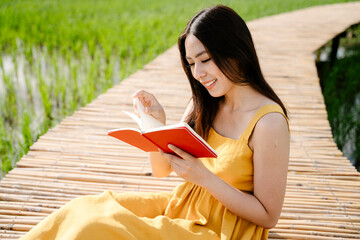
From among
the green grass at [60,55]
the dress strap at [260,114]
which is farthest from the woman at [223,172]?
the green grass at [60,55]

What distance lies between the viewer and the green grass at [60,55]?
3.71m

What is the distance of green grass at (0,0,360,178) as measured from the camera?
146 inches

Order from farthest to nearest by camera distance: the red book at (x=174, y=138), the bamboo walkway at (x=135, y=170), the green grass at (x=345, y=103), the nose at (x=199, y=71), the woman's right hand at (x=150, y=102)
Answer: the green grass at (x=345, y=103)
the bamboo walkway at (x=135, y=170)
the woman's right hand at (x=150, y=102)
the nose at (x=199, y=71)
the red book at (x=174, y=138)

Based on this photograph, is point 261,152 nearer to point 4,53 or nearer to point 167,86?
point 167,86

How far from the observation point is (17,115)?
3719 mm

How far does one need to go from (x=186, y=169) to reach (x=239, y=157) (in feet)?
0.66

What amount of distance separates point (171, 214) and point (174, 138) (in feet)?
1.41

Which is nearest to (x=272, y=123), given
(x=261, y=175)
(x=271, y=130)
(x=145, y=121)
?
(x=271, y=130)

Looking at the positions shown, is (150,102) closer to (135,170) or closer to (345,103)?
(135,170)

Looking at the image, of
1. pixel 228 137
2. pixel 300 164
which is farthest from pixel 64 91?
pixel 228 137

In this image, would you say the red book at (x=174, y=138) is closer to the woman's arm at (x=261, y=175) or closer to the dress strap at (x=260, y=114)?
the woman's arm at (x=261, y=175)

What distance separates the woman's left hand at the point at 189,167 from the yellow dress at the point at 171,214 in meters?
0.13

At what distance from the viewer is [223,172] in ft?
4.58

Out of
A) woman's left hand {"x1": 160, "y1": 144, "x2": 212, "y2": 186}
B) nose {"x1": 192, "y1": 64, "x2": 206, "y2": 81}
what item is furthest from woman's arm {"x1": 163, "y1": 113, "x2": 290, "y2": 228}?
nose {"x1": 192, "y1": 64, "x2": 206, "y2": 81}
